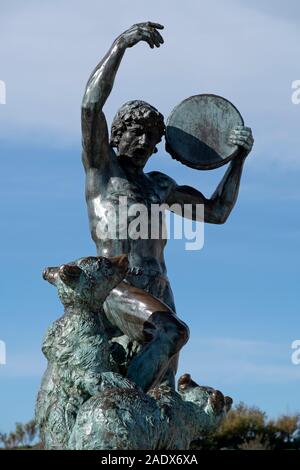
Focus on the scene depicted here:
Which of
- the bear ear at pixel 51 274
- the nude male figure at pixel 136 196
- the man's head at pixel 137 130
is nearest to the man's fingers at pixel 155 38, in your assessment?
the nude male figure at pixel 136 196

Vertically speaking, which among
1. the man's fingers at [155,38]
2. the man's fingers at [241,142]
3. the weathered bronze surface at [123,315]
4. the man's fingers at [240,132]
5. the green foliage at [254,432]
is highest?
the green foliage at [254,432]

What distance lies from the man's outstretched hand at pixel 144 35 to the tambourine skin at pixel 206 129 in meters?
1.05

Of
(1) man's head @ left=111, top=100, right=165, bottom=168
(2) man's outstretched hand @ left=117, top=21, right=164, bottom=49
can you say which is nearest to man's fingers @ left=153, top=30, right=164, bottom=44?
(2) man's outstretched hand @ left=117, top=21, right=164, bottom=49

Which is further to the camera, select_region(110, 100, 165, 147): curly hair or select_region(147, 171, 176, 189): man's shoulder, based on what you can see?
select_region(147, 171, 176, 189): man's shoulder

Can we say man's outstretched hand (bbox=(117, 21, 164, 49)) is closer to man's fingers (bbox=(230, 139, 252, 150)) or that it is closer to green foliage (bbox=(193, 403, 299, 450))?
man's fingers (bbox=(230, 139, 252, 150))

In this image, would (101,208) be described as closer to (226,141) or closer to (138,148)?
(138,148)

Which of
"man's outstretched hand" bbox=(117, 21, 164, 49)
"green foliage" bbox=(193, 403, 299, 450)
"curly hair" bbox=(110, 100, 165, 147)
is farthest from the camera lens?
"green foliage" bbox=(193, 403, 299, 450)

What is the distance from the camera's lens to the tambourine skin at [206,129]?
1171cm

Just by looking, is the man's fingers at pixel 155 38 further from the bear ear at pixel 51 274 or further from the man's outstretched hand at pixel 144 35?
the bear ear at pixel 51 274

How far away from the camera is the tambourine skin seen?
11.7 meters

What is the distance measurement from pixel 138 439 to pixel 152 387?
0.93 metres

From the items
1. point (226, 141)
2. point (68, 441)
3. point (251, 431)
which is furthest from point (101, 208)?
point (251, 431)

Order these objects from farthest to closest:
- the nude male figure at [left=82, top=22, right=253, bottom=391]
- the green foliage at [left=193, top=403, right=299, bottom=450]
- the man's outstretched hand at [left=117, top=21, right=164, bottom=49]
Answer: the green foliage at [left=193, top=403, right=299, bottom=450] → the man's outstretched hand at [left=117, top=21, right=164, bottom=49] → the nude male figure at [left=82, top=22, right=253, bottom=391]
